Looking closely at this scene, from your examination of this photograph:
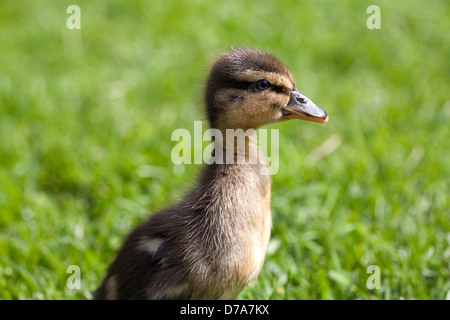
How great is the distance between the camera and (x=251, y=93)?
234 cm

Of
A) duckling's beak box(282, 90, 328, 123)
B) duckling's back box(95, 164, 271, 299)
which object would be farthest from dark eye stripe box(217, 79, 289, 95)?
duckling's back box(95, 164, 271, 299)

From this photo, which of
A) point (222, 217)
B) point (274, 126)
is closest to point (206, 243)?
point (222, 217)

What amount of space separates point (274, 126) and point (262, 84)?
175 centimetres

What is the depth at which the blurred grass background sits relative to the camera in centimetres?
292

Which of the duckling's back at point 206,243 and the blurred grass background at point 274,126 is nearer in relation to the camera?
the duckling's back at point 206,243

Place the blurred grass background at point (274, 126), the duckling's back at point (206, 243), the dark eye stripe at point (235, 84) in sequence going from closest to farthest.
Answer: the duckling's back at point (206, 243) < the dark eye stripe at point (235, 84) < the blurred grass background at point (274, 126)

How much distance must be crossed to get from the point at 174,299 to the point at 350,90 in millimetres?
2788

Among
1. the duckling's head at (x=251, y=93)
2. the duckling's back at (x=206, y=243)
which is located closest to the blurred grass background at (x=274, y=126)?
the duckling's head at (x=251, y=93)

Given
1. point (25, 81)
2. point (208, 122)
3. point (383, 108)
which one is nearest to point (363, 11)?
point (383, 108)

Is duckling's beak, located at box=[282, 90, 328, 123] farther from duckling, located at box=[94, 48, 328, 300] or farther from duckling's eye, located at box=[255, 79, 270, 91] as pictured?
duckling's eye, located at box=[255, 79, 270, 91]

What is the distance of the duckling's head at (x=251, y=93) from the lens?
2334mm

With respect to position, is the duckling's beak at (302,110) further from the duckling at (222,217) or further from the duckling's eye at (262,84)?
the duckling's eye at (262,84)

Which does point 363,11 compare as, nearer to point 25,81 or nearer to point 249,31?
point 249,31

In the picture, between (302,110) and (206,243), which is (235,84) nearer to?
(302,110)
